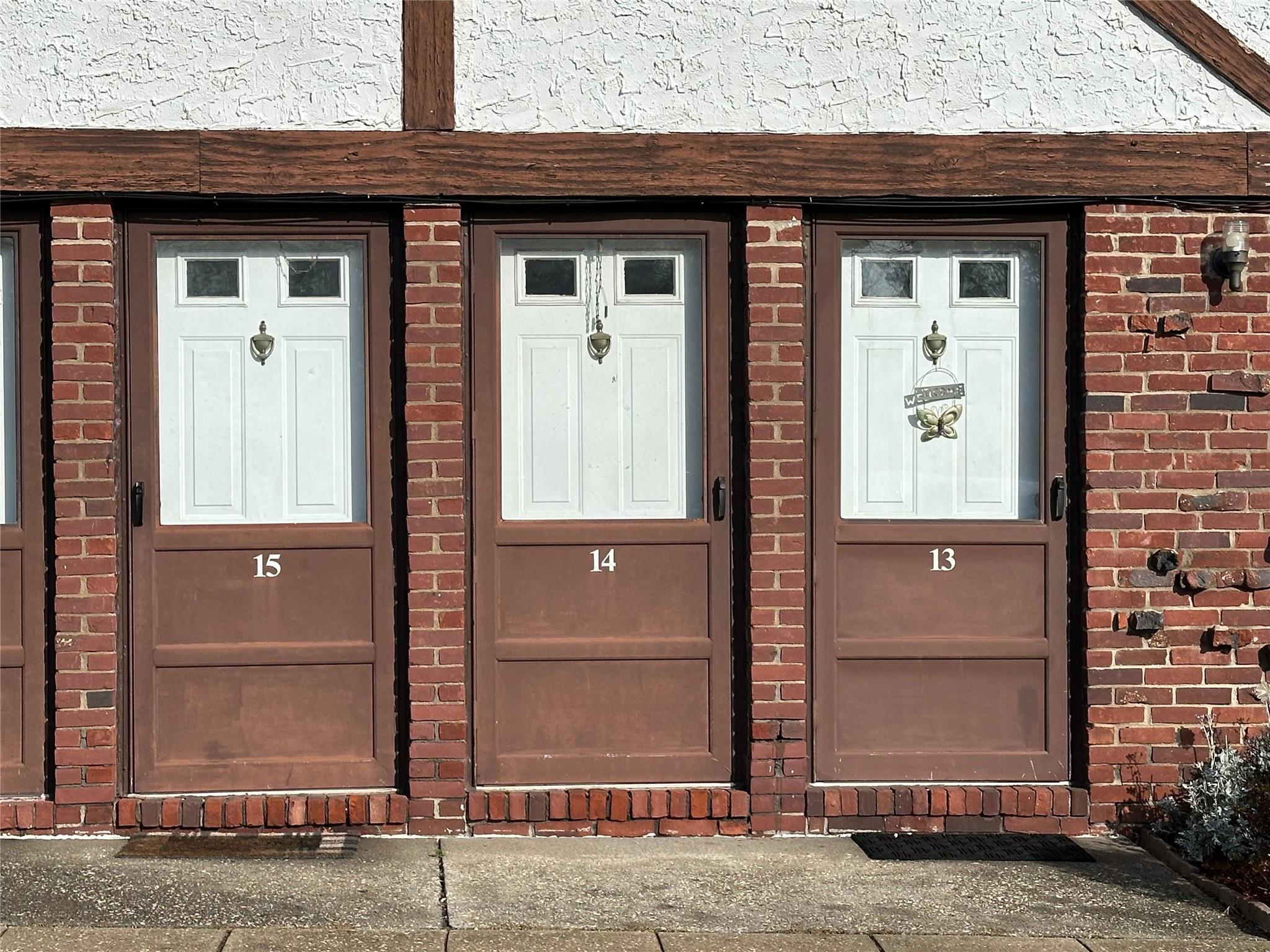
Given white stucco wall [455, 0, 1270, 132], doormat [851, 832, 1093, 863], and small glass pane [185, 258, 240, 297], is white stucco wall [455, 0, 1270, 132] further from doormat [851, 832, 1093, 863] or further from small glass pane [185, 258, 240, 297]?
doormat [851, 832, 1093, 863]

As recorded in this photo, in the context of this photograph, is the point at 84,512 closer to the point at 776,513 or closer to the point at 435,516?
the point at 435,516

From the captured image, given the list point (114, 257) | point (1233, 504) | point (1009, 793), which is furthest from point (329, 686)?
point (1233, 504)

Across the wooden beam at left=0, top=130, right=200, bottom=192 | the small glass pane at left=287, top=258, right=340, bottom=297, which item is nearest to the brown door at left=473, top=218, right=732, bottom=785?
the small glass pane at left=287, top=258, right=340, bottom=297

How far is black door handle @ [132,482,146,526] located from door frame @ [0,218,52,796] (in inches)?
13.3

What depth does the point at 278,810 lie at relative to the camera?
5953 mm

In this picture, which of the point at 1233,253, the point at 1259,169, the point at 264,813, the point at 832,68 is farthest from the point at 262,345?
the point at 1259,169

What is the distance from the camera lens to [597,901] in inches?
205

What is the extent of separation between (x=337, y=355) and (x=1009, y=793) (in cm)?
329

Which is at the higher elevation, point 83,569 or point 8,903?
point 83,569

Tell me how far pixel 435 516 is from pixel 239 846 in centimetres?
148

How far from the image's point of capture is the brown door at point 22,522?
19.5 feet

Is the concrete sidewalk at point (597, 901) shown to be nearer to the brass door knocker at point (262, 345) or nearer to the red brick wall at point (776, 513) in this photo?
the red brick wall at point (776, 513)

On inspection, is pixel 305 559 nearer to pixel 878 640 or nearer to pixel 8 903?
pixel 8 903

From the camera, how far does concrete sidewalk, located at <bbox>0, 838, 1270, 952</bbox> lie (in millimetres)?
4793
